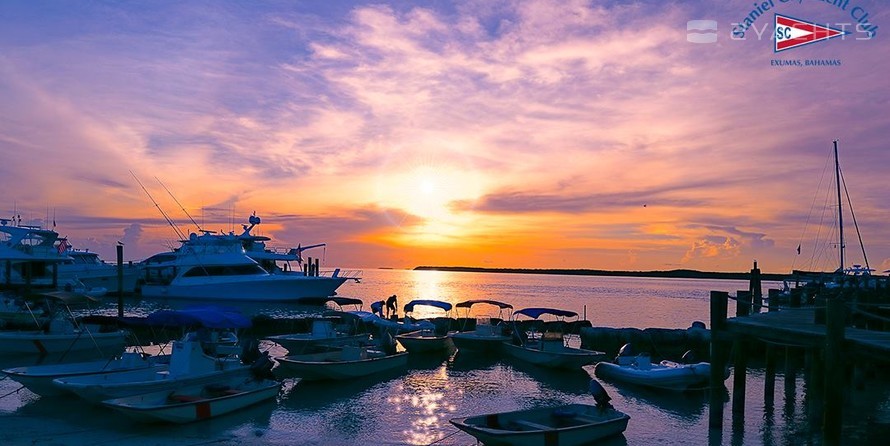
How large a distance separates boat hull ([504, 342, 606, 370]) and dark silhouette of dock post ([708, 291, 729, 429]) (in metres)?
8.92

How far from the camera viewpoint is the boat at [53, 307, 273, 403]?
1648 cm

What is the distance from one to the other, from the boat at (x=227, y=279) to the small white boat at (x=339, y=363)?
33.3 meters

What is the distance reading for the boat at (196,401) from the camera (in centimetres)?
1519

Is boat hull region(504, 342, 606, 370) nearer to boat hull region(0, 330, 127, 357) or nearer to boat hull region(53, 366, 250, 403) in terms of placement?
boat hull region(53, 366, 250, 403)

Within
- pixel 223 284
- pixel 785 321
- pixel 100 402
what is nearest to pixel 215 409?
pixel 100 402

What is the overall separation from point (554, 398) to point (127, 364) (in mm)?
12876

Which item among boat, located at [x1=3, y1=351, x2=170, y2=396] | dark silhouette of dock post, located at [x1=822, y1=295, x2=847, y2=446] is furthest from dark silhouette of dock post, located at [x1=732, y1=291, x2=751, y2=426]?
boat, located at [x1=3, y1=351, x2=170, y2=396]

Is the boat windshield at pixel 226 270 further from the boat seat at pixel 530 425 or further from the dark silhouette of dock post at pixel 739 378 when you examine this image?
the boat seat at pixel 530 425

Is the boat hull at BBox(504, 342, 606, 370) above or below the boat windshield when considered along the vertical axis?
below

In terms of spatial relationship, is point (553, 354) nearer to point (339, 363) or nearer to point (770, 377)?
point (770, 377)

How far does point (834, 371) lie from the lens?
11.7 meters

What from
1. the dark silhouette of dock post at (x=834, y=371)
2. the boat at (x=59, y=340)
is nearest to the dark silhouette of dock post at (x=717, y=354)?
the dark silhouette of dock post at (x=834, y=371)

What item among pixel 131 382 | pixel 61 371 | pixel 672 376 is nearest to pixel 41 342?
pixel 61 371

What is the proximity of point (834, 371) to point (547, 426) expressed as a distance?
19.6 feet
